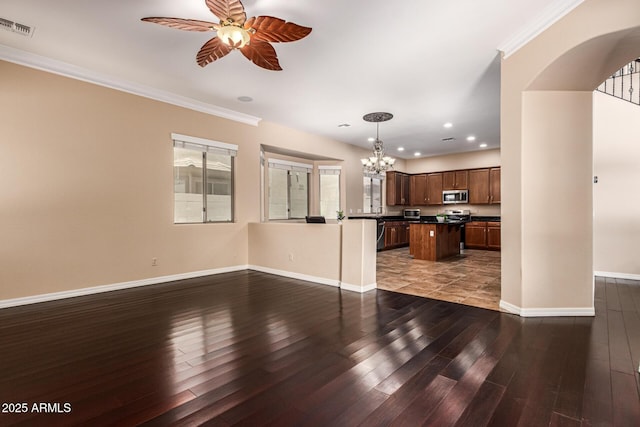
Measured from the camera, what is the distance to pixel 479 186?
9.05 m

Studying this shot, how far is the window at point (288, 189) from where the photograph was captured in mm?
7500

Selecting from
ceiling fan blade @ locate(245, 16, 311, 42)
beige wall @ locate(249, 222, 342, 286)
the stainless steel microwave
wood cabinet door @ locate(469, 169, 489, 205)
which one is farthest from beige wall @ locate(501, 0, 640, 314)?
the stainless steel microwave

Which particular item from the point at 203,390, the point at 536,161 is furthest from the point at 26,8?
the point at 536,161

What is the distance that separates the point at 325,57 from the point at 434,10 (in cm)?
133

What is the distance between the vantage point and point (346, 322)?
3.11 m

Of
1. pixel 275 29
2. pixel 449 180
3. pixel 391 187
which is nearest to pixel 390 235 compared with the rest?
pixel 391 187

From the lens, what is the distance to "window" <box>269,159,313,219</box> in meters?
7.50

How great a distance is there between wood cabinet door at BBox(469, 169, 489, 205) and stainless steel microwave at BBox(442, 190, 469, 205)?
144 millimetres

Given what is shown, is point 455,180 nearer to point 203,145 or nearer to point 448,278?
point 448,278

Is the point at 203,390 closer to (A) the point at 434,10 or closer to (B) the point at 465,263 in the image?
(A) the point at 434,10

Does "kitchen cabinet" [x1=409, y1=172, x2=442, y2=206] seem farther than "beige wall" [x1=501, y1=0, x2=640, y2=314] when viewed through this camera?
Yes

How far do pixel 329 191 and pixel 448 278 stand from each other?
13.9 feet

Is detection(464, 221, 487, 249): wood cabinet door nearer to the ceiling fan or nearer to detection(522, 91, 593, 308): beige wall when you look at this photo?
detection(522, 91, 593, 308): beige wall

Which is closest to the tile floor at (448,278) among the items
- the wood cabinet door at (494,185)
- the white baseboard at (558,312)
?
the white baseboard at (558,312)
